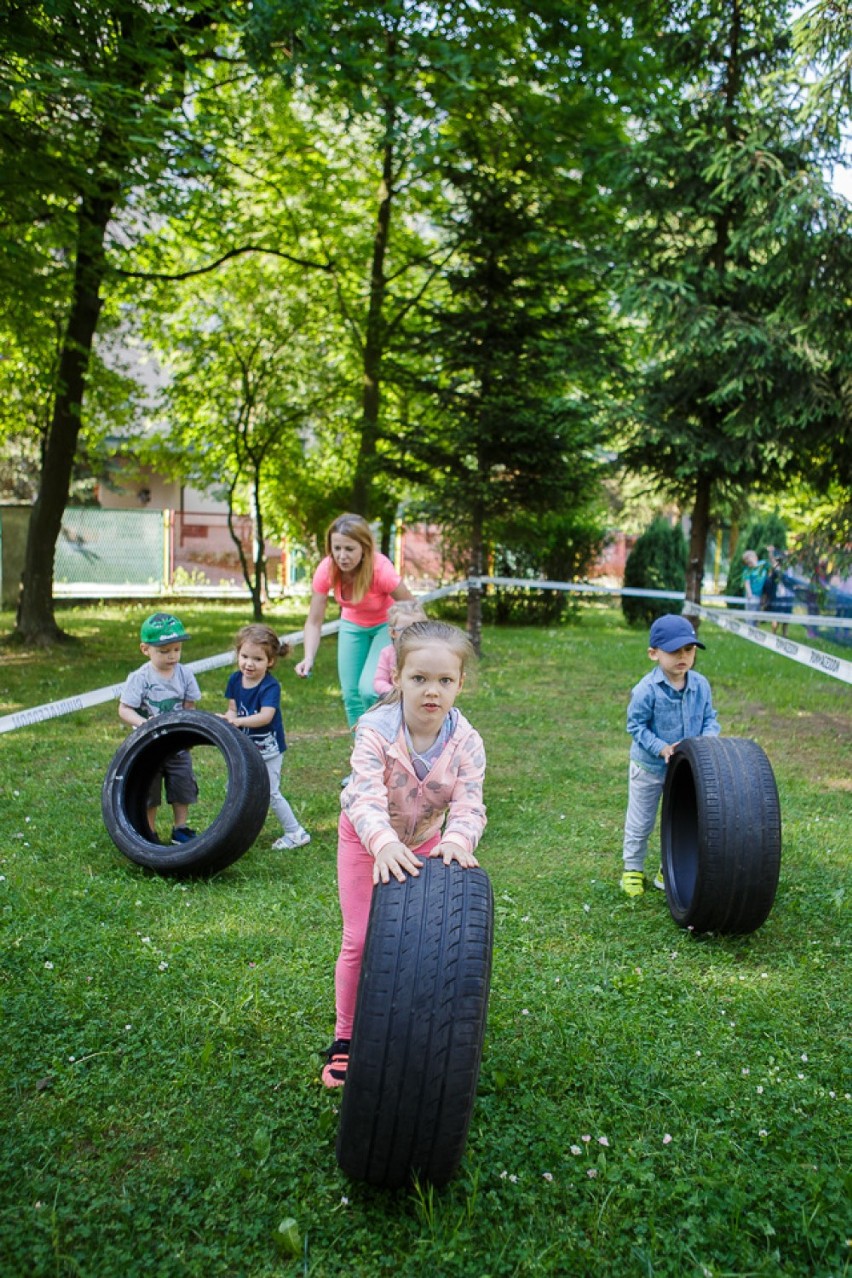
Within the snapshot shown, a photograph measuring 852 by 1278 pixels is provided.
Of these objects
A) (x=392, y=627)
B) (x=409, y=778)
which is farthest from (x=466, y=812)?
(x=392, y=627)

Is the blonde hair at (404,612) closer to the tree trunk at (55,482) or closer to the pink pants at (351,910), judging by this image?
the pink pants at (351,910)

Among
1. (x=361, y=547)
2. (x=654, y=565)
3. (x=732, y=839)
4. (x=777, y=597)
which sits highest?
(x=361, y=547)

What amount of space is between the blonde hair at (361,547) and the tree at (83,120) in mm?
4818

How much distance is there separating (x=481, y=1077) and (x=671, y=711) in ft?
8.14

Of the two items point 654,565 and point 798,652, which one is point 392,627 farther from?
point 654,565

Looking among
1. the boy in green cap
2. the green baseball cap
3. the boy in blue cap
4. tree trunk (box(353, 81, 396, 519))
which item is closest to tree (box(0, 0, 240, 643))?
tree trunk (box(353, 81, 396, 519))

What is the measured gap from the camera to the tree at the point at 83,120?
28.6 feet

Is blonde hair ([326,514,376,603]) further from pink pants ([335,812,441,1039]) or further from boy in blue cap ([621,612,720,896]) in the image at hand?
pink pants ([335,812,441,1039])

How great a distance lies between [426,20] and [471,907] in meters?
13.9

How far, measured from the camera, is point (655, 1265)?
8.28ft

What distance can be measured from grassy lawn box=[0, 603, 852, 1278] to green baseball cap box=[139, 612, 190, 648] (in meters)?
1.25

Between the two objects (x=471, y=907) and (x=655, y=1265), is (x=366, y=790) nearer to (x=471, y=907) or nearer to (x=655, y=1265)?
(x=471, y=907)

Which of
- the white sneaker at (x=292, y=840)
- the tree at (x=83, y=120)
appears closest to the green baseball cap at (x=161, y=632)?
the white sneaker at (x=292, y=840)

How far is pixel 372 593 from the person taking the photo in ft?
22.4
